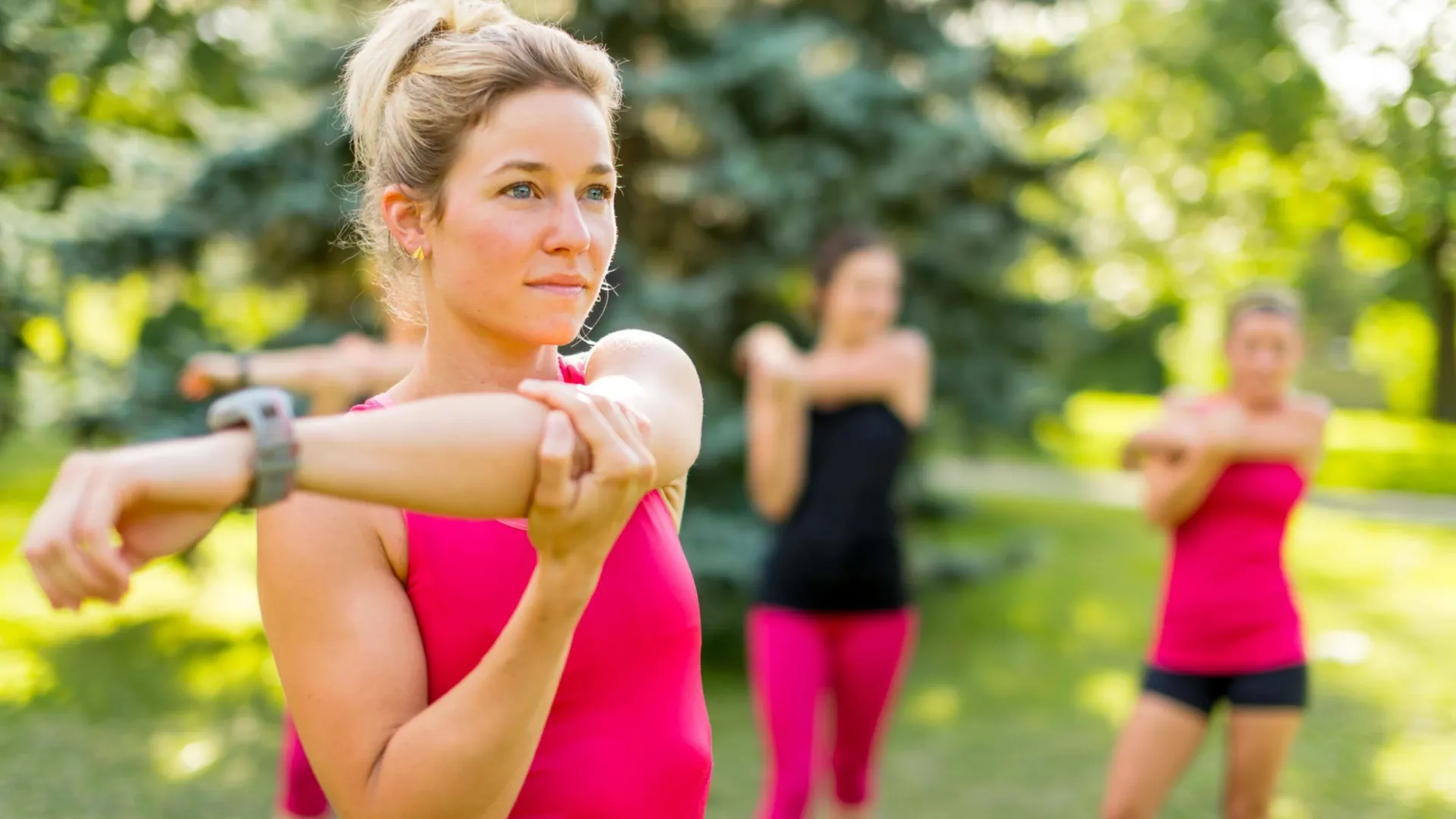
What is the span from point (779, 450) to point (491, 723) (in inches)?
139

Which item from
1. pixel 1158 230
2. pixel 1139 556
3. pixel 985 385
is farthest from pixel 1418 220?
pixel 1158 230

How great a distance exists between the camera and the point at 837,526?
4.79m

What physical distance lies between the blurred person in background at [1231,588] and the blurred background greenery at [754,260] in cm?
188

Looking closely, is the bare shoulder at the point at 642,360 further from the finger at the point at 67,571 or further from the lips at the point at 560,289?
the finger at the point at 67,571

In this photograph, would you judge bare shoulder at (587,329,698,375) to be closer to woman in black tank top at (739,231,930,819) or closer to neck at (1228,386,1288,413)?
woman in black tank top at (739,231,930,819)

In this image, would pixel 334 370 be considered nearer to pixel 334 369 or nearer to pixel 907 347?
pixel 334 369

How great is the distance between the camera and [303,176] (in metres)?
8.25

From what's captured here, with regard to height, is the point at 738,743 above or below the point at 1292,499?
below

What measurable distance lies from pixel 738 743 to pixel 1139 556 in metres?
8.23

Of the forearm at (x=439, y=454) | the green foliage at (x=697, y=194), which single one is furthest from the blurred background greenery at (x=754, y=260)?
the forearm at (x=439, y=454)

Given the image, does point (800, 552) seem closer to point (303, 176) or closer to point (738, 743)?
point (738, 743)

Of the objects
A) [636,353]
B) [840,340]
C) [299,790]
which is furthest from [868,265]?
[636,353]

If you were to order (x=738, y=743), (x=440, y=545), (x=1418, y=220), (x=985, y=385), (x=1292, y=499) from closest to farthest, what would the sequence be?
1. (x=440, y=545)
2. (x=1292, y=499)
3. (x=738, y=743)
4. (x=1418, y=220)
5. (x=985, y=385)

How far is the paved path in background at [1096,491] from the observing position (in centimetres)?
1772
